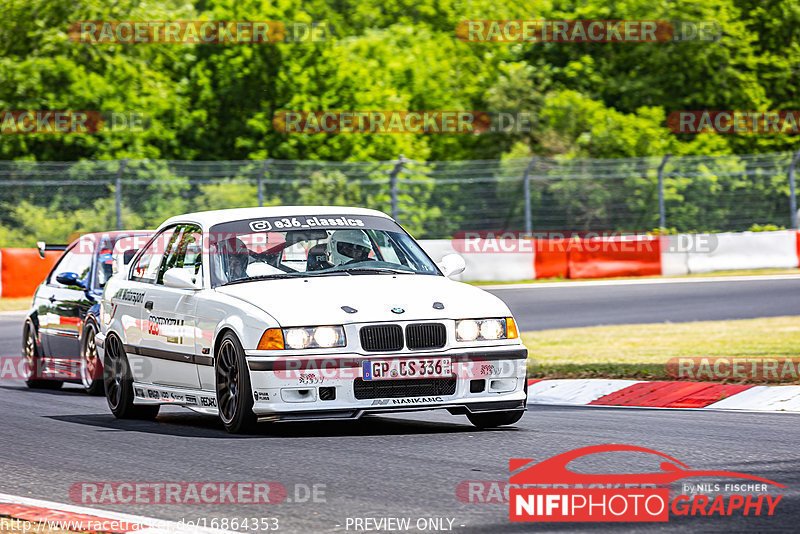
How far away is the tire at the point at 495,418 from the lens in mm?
9156

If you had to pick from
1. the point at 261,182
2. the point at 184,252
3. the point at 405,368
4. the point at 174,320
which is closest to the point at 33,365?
the point at 184,252

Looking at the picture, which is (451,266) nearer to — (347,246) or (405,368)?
(347,246)

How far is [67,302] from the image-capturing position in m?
13.0

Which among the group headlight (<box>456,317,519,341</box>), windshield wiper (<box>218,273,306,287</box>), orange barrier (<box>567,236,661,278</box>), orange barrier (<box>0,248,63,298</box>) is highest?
windshield wiper (<box>218,273,306,287</box>)

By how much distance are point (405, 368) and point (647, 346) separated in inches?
287

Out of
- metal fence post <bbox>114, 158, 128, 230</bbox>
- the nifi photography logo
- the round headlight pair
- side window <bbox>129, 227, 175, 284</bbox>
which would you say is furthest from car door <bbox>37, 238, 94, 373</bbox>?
metal fence post <bbox>114, 158, 128, 230</bbox>

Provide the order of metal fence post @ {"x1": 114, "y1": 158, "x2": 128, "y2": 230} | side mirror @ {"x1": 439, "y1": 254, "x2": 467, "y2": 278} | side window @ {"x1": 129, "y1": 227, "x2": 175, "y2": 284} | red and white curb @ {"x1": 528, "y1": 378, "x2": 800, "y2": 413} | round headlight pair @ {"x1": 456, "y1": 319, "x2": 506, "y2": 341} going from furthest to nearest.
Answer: metal fence post @ {"x1": 114, "y1": 158, "x2": 128, "y2": 230} → red and white curb @ {"x1": 528, "y1": 378, "x2": 800, "y2": 413} → side window @ {"x1": 129, "y1": 227, "x2": 175, "y2": 284} → side mirror @ {"x1": 439, "y1": 254, "x2": 467, "y2": 278} → round headlight pair @ {"x1": 456, "y1": 319, "x2": 506, "y2": 341}

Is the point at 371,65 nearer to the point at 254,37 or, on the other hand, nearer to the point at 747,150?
the point at 254,37

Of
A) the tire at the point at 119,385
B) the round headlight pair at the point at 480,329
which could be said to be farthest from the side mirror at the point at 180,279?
the round headlight pair at the point at 480,329

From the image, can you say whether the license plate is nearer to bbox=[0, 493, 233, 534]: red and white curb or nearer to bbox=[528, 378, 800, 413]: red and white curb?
bbox=[0, 493, 233, 534]: red and white curb

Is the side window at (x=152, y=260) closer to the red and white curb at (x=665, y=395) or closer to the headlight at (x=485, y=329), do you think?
the headlight at (x=485, y=329)

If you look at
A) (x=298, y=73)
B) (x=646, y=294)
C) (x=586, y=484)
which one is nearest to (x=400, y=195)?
(x=646, y=294)

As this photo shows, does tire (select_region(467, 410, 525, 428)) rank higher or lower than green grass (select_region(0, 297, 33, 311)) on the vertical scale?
higher

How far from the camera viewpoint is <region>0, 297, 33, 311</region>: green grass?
72.2ft
